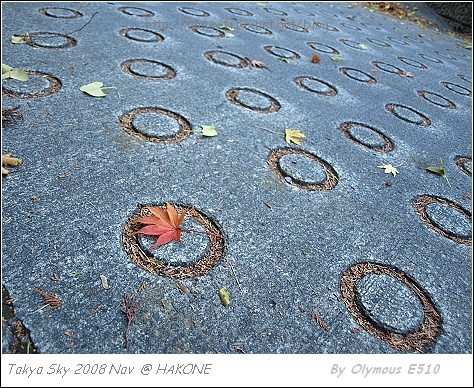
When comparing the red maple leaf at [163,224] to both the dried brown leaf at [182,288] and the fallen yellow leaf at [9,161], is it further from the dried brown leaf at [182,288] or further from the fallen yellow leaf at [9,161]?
the fallen yellow leaf at [9,161]

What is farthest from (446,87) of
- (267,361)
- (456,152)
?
(267,361)

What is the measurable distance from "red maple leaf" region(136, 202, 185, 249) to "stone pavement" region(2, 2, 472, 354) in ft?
0.11

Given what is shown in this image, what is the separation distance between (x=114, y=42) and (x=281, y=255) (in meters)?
2.36

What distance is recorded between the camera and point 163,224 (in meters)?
1.26

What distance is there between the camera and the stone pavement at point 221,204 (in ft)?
3.43

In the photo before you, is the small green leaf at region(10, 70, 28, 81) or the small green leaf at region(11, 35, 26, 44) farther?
the small green leaf at region(11, 35, 26, 44)

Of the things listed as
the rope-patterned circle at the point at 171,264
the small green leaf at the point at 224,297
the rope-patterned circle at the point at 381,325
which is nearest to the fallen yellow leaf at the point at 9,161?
the rope-patterned circle at the point at 171,264

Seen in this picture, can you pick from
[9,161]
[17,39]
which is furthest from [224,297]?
[17,39]

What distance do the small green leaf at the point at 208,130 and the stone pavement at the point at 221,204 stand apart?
0.06 metres

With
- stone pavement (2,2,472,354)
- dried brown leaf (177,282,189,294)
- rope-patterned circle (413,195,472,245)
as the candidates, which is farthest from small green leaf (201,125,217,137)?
rope-patterned circle (413,195,472,245)

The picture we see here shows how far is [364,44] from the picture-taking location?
4.87m

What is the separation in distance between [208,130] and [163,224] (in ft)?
2.66

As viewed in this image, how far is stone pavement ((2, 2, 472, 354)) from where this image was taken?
1.05m

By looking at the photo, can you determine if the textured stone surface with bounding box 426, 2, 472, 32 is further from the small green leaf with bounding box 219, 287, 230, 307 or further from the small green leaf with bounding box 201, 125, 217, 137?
the small green leaf with bounding box 219, 287, 230, 307
